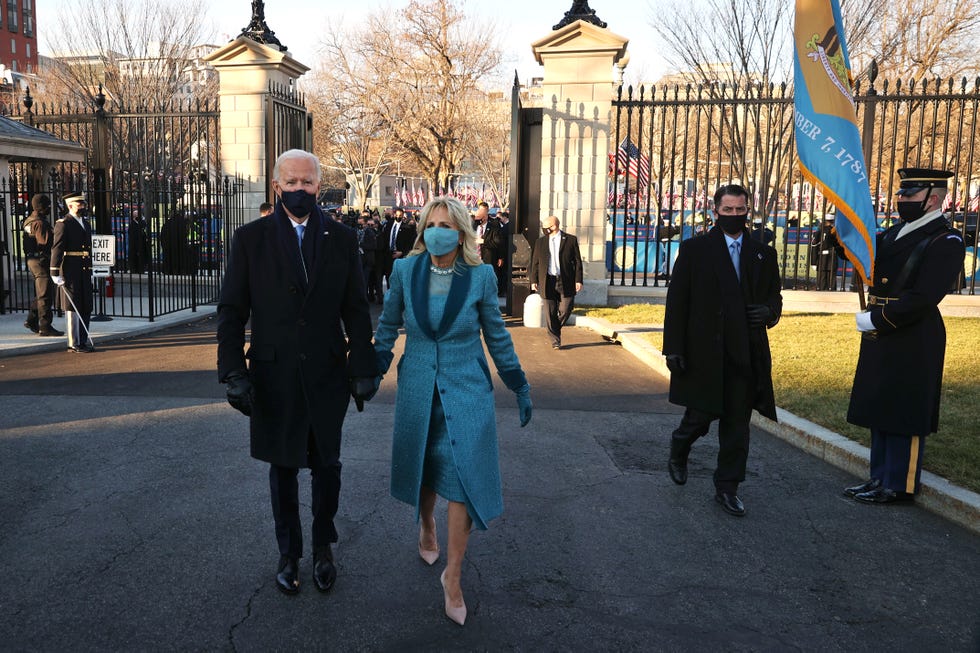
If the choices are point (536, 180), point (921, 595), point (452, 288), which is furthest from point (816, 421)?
point (536, 180)

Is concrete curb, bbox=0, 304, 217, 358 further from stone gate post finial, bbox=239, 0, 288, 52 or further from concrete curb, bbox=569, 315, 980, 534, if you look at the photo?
concrete curb, bbox=569, 315, 980, 534

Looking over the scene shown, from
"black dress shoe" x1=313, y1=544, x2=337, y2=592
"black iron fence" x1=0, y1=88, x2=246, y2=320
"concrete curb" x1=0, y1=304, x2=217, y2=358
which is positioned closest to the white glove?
"black dress shoe" x1=313, y1=544, x2=337, y2=592

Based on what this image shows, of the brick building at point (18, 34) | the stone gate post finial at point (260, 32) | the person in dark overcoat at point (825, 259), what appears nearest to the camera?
the person in dark overcoat at point (825, 259)

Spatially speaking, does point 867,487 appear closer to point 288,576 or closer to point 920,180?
point 920,180

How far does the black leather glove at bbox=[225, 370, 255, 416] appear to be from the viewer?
3518 millimetres

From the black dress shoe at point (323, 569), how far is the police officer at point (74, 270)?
7462mm

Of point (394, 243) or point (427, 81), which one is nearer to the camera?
point (394, 243)

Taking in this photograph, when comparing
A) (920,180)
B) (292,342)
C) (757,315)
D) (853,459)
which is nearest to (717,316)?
(757,315)

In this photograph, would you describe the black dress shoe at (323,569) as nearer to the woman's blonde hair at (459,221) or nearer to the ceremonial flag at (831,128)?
the woman's blonde hair at (459,221)

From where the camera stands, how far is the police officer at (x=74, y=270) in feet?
32.4

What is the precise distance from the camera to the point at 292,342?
144 inches

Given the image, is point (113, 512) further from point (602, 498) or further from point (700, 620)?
point (700, 620)

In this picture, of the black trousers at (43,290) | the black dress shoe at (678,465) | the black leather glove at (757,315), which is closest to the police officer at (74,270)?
the black trousers at (43,290)

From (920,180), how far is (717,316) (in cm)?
149
